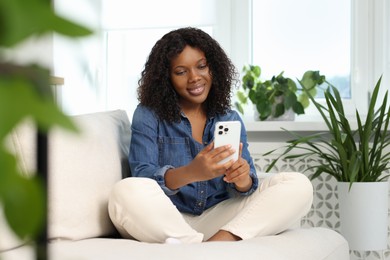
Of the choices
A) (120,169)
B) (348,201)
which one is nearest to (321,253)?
(120,169)

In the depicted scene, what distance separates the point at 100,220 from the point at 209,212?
0.39m

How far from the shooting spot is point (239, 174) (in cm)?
225

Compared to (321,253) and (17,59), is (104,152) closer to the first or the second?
(321,253)

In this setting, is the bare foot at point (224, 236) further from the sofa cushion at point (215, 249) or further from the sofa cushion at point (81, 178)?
the sofa cushion at point (81, 178)

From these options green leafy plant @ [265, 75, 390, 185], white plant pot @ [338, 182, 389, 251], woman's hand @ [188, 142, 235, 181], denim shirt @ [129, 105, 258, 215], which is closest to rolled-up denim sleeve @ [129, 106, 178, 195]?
denim shirt @ [129, 105, 258, 215]

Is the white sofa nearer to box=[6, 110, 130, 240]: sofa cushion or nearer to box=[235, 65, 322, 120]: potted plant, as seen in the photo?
box=[6, 110, 130, 240]: sofa cushion

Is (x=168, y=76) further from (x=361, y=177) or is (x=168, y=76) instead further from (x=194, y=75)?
(x=361, y=177)

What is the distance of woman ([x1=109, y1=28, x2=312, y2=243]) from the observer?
2.08 meters

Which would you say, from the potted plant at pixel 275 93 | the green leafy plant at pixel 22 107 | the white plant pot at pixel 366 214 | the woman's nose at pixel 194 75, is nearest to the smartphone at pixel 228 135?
the woman's nose at pixel 194 75

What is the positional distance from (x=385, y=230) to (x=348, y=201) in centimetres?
19

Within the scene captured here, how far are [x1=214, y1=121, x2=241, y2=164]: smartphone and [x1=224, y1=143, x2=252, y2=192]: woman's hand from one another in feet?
0.10

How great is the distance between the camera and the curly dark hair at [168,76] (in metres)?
2.45

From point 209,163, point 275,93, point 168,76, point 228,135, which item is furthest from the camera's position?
point 275,93

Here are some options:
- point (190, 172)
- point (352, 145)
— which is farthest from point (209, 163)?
point (352, 145)
